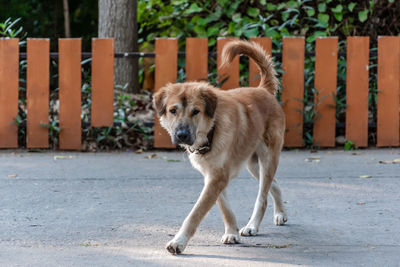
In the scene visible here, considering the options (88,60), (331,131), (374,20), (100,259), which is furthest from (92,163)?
(374,20)

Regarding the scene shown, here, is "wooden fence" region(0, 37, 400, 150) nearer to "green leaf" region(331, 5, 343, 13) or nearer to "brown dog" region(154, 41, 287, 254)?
"green leaf" region(331, 5, 343, 13)

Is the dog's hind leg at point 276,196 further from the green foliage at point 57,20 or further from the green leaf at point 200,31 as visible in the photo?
the green foliage at point 57,20

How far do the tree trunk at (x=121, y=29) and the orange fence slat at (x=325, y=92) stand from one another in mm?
2944

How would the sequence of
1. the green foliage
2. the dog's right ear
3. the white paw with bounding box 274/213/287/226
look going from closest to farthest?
1. the dog's right ear
2. the white paw with bounding box 274/213/287/226
3. the green foliage

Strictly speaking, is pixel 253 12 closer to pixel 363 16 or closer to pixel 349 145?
pixel 363 16

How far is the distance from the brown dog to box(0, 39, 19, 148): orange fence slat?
436cm

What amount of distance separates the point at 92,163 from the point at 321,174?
276 centimetres

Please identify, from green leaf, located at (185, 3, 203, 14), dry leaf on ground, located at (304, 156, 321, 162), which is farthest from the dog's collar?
green leaf, located at (185, 3, 203, 14)

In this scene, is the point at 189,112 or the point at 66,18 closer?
the point at 189,112

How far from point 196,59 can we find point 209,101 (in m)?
4.12

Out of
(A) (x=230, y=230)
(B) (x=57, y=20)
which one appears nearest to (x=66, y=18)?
(B) (x=57, y=20)

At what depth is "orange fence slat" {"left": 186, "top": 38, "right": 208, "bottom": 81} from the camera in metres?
8.59

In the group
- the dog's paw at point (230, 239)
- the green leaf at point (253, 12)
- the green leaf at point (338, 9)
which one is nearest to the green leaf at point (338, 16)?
the green leaf at point (338, 9)

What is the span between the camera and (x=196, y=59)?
28.2 feet
